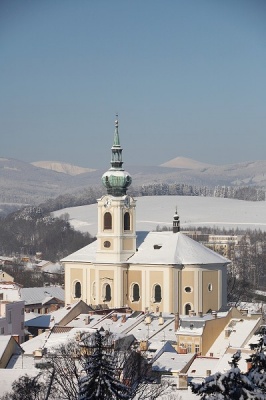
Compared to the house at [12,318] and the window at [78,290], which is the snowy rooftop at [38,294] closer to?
the window at [78,290]

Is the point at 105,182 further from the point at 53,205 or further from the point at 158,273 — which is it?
the point at 53,205

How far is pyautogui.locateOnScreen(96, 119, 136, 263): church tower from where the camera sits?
53.1 m

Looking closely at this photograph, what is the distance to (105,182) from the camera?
178 feet

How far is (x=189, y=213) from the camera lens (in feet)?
516

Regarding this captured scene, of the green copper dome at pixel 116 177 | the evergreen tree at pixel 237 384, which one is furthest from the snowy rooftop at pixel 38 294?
the evergreen tree at pixel 237 384

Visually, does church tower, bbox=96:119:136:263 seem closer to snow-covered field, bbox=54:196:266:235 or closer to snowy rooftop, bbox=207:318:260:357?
snowy rooftop, bbox=207:318:260:357

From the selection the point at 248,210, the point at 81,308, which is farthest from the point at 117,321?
the point at 248,210

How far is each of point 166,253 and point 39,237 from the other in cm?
7067

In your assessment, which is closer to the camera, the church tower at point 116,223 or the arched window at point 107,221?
the church tower at point 116,223

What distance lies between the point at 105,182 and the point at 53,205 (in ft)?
418

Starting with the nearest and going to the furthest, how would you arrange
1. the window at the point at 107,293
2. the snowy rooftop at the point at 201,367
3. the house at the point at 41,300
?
the snowy rooftop at the point at 201,367 < the window at the point at 107,293 < the house at the point at 41,300

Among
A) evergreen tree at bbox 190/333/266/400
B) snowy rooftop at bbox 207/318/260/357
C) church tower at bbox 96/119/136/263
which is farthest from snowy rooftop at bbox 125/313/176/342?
evergreen tree at bbox 190/333/266/400

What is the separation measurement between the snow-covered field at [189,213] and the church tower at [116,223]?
76.7 m

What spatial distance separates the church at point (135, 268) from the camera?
51812 mm
